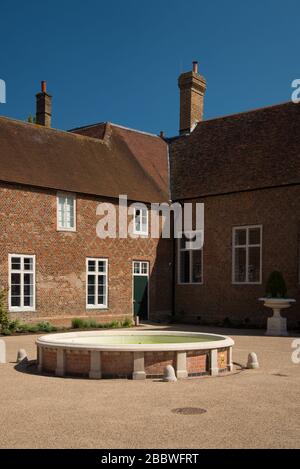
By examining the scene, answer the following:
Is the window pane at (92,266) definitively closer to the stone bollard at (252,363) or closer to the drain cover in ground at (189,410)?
the stone bollard at (252,363)

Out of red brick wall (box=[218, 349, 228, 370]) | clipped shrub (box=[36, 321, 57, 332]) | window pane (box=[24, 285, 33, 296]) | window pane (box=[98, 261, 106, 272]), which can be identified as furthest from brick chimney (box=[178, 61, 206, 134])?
red brick wall (box=[218, 349, 228, 370])

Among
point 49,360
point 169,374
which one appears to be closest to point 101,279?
point 49,360

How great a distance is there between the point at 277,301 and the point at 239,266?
6541 mm

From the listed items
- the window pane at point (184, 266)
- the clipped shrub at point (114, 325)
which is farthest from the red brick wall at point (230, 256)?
the clipped shrub at point (114, 325)

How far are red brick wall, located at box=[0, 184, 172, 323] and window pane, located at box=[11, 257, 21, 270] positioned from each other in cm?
29

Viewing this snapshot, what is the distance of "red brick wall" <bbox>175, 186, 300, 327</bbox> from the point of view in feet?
80.6

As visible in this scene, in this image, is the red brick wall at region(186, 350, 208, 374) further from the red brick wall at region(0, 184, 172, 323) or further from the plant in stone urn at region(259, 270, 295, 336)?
the red brick wall at region(0, 184, 172, 323)

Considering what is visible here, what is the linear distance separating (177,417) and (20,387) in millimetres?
3654

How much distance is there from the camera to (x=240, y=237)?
27422 mm

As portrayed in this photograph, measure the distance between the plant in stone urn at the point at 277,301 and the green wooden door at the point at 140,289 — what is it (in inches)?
264

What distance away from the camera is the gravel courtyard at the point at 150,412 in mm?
7457

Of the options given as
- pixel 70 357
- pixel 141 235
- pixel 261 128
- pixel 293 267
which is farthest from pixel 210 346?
pixel 261 128

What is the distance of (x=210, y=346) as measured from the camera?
1255 centimetres
